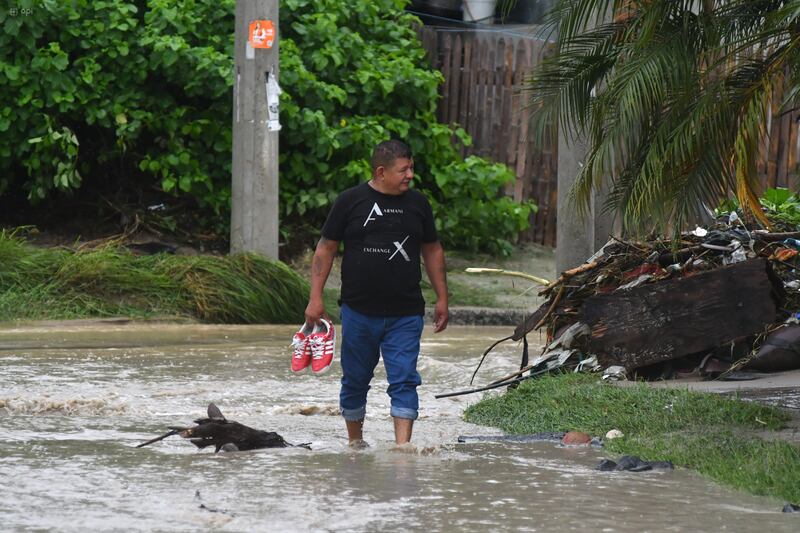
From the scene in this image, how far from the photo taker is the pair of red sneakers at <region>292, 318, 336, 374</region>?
25.6 ft

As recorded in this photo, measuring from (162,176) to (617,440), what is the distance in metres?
10.3

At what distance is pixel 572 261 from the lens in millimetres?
12219

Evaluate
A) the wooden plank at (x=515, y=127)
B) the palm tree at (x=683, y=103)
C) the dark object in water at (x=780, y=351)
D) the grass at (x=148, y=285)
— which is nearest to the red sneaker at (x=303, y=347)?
the palm tree at (x=683, y=103)

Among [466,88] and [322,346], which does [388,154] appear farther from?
[466,88]

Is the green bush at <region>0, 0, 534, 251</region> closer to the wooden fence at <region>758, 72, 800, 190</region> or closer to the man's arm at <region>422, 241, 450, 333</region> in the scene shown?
the wooden fence at <region>758, 72, 800, 190</region>

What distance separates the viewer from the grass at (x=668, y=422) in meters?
6.62

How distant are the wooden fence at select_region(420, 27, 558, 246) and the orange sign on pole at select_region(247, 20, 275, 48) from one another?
12.5 feet

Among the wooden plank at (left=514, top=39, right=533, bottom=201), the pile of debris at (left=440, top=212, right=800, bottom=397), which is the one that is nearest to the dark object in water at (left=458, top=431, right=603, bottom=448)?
the pile of debris at (left=440, top=212, right=800, bottom=397)

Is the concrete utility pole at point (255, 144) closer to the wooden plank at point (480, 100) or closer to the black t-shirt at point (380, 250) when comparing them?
the wooden plank at point (480, 100)

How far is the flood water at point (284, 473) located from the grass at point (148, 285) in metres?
3.10

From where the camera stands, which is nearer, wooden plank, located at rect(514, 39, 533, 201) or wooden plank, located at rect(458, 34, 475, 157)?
wooden plank, located at rect(514, 39, 533, 201)

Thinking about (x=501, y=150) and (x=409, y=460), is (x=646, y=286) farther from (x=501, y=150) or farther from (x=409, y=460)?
(x=501, y=150)

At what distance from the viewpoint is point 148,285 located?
14.2 meters

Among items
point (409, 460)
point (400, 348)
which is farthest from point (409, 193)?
point (409, 460)
